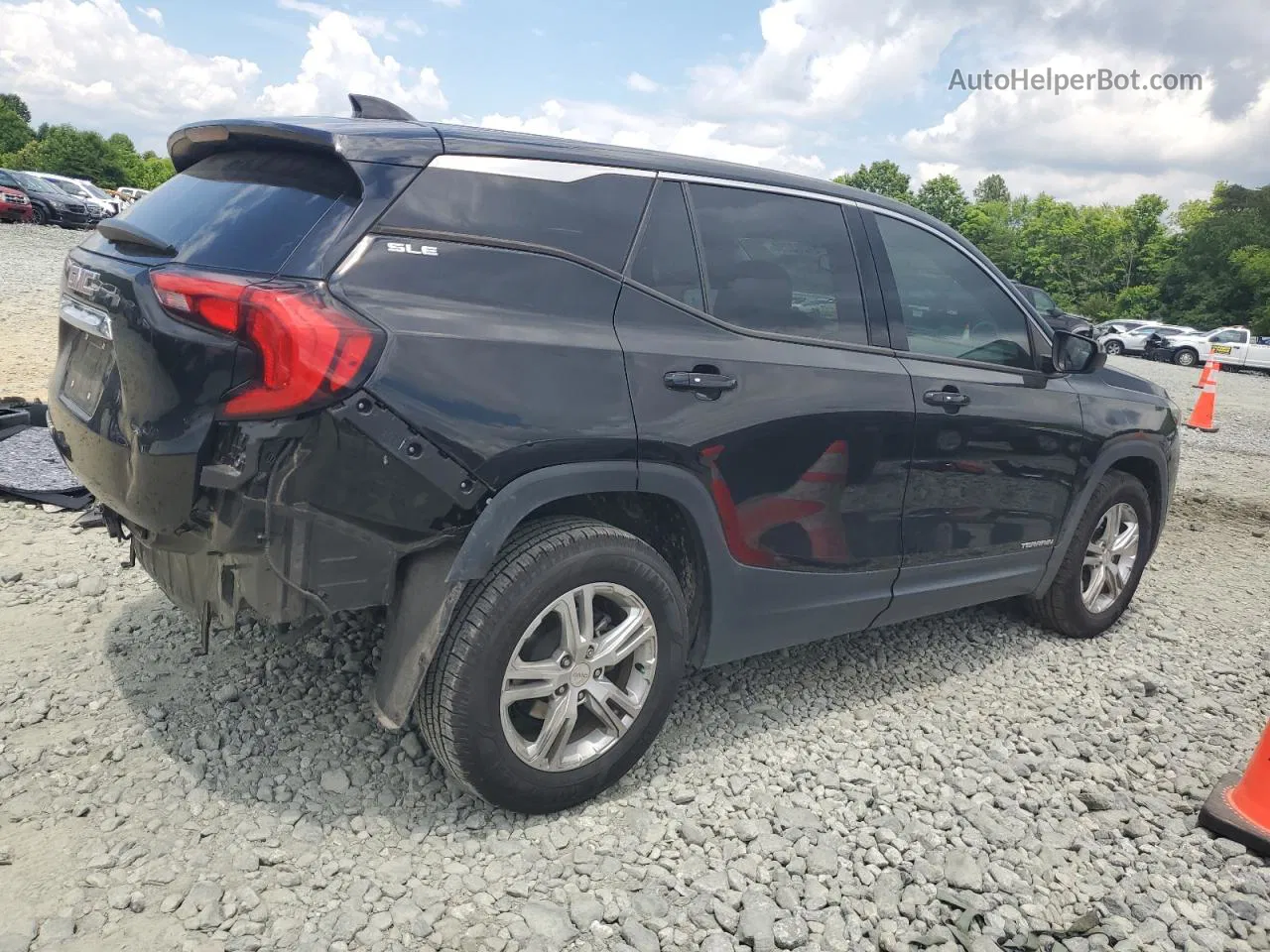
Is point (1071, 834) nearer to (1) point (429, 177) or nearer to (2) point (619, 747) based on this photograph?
(2) point (619, 747)

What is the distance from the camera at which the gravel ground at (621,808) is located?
250 centimetres

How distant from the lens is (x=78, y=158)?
76.0m

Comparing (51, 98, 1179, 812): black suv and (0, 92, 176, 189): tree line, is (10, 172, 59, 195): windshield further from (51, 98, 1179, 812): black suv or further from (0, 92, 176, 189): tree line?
(0, 92, 176, 189): tree line

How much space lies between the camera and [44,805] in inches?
108

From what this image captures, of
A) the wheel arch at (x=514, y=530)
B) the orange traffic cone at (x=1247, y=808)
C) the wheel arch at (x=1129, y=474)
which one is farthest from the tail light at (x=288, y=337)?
the wheel arch at (x=1129, y=474)

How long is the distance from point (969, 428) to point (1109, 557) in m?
1.55

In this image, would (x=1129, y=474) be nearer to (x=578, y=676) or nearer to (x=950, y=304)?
(x=950, y=304)

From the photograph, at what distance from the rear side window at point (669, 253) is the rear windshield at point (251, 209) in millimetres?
877

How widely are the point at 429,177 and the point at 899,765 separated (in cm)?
245

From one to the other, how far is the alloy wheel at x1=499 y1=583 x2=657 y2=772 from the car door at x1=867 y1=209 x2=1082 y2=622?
1238 millimetres

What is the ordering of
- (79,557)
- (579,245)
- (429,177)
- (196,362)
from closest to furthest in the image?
1. (196,362)
2. (429,177)
3. (579,245)
4. (79,557)

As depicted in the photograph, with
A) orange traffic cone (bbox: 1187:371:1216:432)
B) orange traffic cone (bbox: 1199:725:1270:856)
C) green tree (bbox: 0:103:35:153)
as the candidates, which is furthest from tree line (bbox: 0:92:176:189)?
orange traffic cone (bbox: 1199:725:1270:856)

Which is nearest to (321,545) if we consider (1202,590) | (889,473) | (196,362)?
(196,362)

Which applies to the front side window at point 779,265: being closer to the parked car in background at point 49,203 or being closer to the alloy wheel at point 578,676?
the alloy wheel at point 578,676
